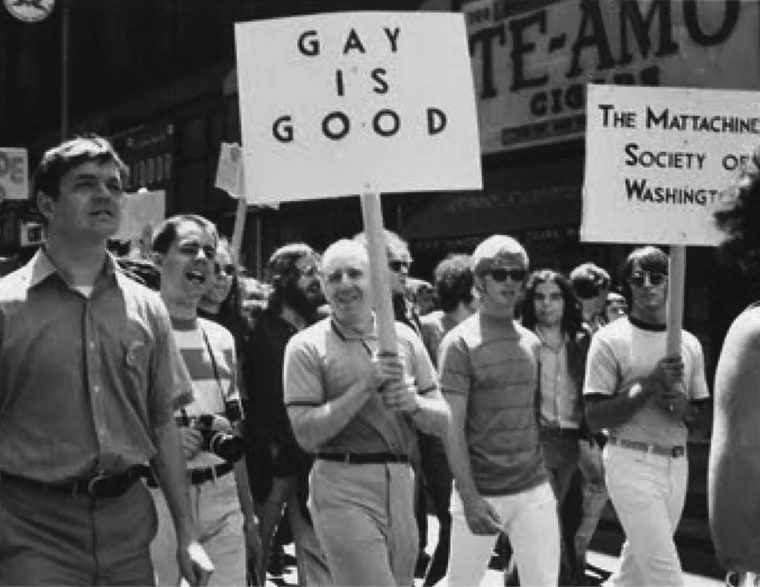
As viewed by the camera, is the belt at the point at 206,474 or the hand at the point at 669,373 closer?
the belt at the point at 206,474

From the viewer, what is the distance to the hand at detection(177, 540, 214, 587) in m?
4.00

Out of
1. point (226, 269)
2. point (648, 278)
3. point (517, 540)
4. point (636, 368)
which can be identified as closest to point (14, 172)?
point (226, 269)

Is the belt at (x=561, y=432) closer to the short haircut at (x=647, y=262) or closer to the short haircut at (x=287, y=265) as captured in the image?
the short haircut at (x=287, y=265)

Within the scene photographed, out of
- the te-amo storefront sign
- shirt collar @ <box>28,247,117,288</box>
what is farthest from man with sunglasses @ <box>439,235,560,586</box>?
the te-amo storefront sign

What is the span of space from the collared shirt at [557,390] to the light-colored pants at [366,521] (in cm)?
339

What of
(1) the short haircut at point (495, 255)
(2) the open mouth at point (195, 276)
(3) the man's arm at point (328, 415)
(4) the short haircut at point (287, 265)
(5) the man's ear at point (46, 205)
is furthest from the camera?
(4) the short haircut at point (287, 265)

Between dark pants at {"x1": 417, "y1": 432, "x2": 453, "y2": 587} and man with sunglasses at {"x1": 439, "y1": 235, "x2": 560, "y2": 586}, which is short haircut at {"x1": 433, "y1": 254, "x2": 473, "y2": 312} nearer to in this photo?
dark pants at {"x1": 417, "y1": 432, "x2": 453, "y2": 587}

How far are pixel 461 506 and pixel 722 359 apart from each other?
10.3ft

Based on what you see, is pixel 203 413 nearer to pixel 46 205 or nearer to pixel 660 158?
pixel 46 205

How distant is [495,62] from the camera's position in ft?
53.9

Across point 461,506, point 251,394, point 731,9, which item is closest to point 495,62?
point 731,9

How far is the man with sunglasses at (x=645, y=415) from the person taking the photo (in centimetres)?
591

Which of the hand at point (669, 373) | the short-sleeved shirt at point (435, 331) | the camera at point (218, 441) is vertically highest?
the short-sleeved shirt at point (435, 331)

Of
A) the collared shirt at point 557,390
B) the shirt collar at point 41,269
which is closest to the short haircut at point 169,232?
the shirt collar at point 41,269
